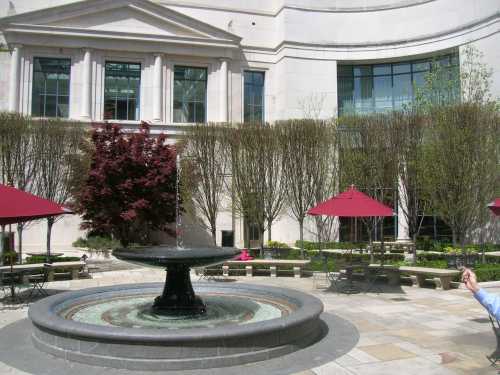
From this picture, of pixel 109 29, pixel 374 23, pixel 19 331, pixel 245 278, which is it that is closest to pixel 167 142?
pixel 109 29

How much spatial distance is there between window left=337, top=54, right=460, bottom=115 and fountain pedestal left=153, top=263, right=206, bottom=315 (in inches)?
901

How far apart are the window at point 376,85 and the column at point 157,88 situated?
11.4m

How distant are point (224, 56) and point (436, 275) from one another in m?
19.3

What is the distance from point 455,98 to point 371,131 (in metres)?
3.95

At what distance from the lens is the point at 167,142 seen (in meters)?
27.2

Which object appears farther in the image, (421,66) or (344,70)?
(344,70)

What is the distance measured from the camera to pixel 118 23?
89.0 feet

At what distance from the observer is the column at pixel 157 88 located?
89.9 ft

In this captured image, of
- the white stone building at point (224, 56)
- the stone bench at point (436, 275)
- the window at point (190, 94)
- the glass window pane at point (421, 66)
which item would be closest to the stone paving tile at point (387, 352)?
the stone bench at point (436, 275)

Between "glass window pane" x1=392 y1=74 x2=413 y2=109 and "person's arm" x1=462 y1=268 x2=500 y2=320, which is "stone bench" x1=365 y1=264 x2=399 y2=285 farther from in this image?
"glass window pane" x1=392 y1=74 x2=413 y2=109

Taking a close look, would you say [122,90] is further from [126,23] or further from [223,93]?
[223,93]

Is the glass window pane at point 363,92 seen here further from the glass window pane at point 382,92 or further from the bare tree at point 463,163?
the bare tree at point 463,163

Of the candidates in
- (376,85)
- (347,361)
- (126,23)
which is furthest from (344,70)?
(347,361)

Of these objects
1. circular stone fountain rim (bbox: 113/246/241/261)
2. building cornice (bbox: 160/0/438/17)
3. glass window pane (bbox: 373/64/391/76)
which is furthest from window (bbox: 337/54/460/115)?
circular stone fountain rim (bbox: 113/246/241/261)
